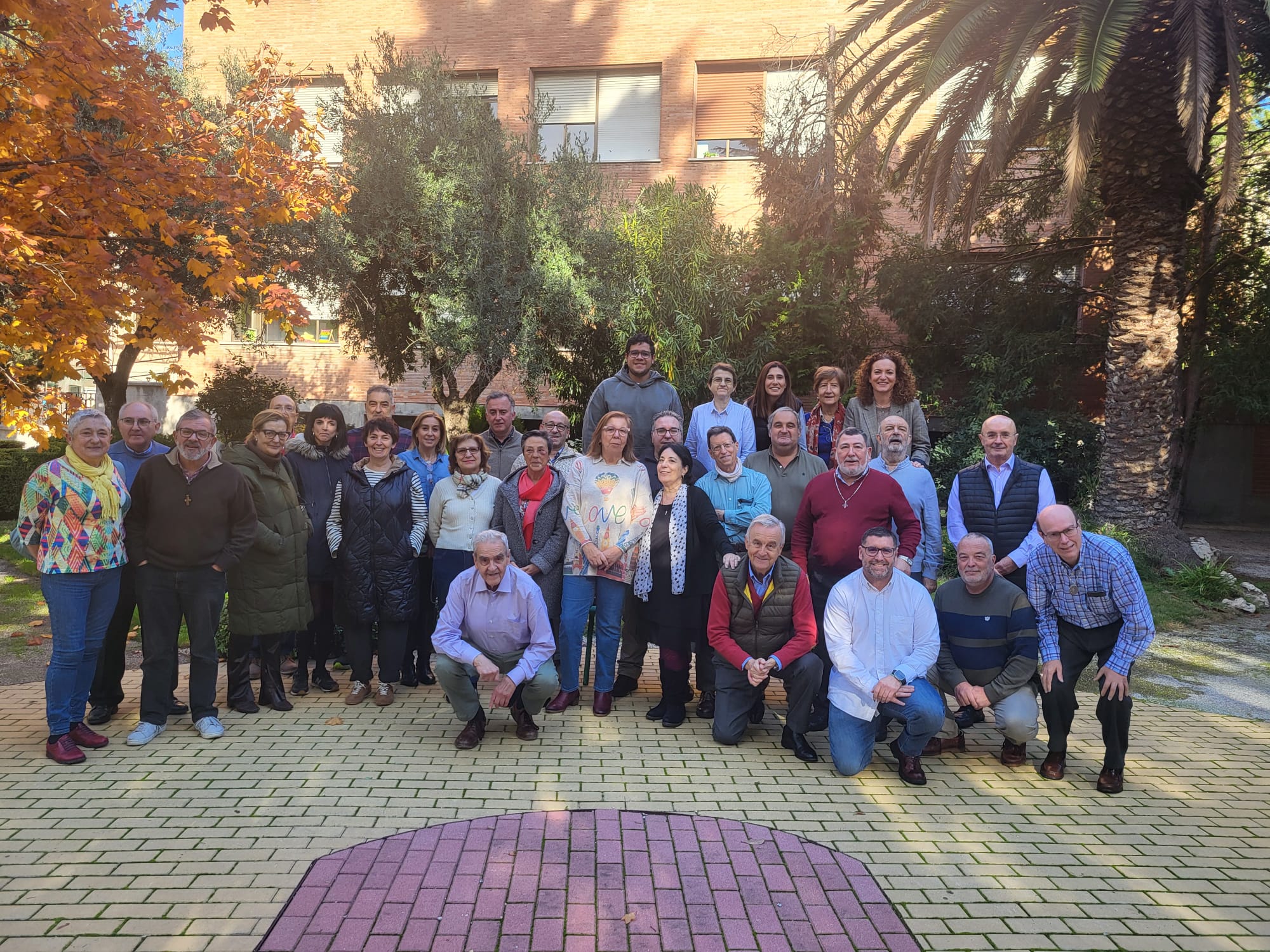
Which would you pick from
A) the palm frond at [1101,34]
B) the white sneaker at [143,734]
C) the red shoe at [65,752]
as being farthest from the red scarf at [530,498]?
the palm frond at [1101,34]

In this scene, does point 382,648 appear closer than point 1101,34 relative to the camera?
Result: Yes

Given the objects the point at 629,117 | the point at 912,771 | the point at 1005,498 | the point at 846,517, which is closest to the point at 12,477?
the point at 629,117

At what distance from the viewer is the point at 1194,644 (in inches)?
336

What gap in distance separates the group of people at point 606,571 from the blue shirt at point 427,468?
0.02 meters

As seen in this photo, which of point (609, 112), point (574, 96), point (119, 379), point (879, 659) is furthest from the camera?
point (574, 96)

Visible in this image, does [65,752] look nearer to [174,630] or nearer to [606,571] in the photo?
[174,630]

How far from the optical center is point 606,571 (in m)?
6.07

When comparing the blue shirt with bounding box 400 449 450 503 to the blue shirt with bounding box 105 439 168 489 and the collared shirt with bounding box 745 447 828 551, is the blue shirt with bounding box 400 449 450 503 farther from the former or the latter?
the collared shirt with bounding box 745 447 828 551

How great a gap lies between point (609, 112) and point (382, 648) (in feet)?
58.2

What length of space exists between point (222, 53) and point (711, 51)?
11325 mm

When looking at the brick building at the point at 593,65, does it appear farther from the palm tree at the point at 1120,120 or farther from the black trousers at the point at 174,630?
the black trousers at the point at 174,630

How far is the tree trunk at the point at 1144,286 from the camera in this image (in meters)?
10.5

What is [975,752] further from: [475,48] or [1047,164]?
[475,48]

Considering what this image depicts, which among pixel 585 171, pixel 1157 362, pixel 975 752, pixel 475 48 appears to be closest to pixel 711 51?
pixel 475 48
